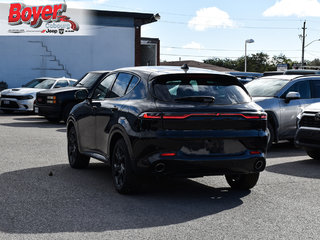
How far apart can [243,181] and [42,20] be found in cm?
3086

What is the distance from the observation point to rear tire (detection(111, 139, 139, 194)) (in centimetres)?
666

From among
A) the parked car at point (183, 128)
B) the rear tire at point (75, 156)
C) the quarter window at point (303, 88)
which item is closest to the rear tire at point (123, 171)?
the parked car at point (183, 128)

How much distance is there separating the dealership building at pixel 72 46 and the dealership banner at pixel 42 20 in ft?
0.21

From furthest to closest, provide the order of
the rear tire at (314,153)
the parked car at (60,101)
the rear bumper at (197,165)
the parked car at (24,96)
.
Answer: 1. the parked car at (24,96)
2. the parked car at (60,101)
3. the rear tire at (314,153)
4. the rear bumper at (197,165)

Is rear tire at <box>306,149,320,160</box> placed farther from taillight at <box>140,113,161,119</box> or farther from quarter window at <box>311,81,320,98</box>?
taillight at <box>140,113,161,119</box>

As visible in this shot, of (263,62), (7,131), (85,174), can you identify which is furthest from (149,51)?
(263,62)

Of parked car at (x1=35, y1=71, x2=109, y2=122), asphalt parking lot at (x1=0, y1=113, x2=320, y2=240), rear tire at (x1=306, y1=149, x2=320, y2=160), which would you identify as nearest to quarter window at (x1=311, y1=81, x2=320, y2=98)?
rear tire at (x1=306, y1=149, x2=320, y2=160)

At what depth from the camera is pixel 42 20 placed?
3594 cm

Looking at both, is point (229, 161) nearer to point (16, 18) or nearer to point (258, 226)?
point (258, 226)

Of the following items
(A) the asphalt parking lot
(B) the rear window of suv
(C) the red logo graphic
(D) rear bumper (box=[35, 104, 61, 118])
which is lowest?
(D) rear bumper (box=[35, 104, 61, 118])

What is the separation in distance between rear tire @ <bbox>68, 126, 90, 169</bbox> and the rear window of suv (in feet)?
8.93

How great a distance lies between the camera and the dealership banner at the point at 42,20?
115 feet

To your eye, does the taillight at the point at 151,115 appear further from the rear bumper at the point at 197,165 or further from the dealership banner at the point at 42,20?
the dealership banner at the point at 42,20

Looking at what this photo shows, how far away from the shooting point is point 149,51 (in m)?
46.4
